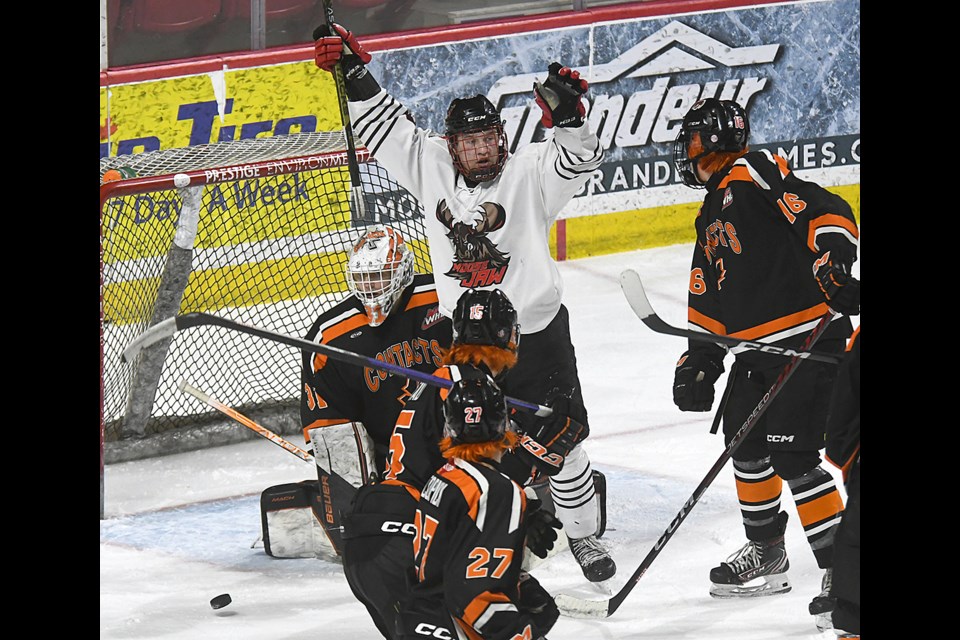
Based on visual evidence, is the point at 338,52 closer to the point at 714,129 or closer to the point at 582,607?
the point at 714,129

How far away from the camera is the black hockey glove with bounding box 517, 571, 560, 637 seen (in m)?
3.18

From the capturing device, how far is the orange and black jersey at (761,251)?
4.04m

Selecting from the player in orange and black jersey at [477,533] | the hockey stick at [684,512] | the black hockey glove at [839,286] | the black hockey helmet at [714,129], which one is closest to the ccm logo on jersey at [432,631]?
the player in orange and black jersey at [477,533]

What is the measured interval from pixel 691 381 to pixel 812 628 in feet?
2.24

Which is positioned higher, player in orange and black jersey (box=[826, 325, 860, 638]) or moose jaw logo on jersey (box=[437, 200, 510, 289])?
moose jaw logo on jersey (box=[437, 200, 510, 289])

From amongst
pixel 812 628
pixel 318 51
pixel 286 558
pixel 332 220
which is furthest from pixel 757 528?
pixel 332 220

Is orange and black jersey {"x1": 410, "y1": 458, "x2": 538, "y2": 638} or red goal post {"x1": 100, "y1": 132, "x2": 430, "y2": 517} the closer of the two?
orange and black jersey {"x1": 410, "y1": 458, "x2": 538, "y2": 638}

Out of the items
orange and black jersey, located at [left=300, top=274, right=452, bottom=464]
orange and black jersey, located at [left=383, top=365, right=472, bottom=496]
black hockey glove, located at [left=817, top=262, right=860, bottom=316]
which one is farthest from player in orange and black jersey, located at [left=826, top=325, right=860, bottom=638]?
orange and black jersey, located at [left=300, top=274, right=452, bottom=464]

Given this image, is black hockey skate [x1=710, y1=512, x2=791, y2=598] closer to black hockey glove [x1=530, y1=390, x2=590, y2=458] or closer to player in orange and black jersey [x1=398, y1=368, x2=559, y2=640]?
black hockey glove [x1=530, y1=390, x2=590, y2=458]

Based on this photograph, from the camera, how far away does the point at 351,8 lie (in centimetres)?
677

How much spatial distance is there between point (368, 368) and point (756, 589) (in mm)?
1133

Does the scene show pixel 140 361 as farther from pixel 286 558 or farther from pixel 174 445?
pixel 286 558

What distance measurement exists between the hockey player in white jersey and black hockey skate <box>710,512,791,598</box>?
28cm

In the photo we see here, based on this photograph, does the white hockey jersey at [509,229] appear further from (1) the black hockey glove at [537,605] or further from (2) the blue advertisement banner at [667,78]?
(2) the blue advertisement banner at [667,78]
